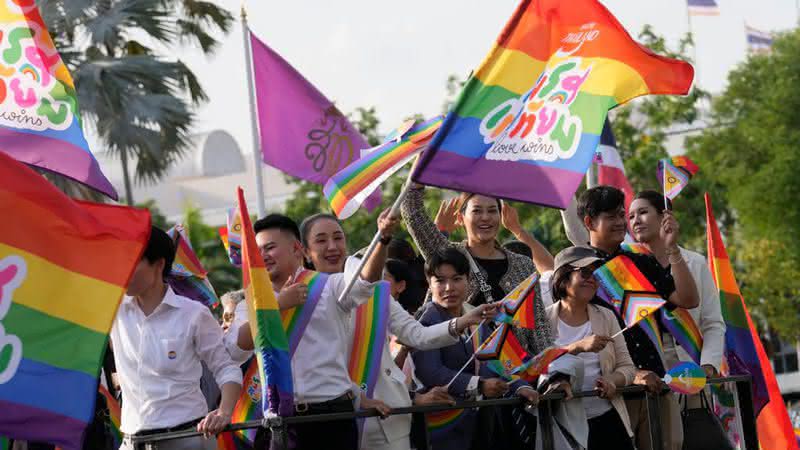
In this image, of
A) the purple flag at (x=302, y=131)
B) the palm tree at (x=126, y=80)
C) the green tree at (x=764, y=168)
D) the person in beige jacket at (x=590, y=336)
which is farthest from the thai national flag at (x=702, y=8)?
the person in beige jacket at (x=590, y=336)

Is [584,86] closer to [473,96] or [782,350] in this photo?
[473,96]

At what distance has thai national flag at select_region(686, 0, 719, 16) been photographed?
4534 centimetres

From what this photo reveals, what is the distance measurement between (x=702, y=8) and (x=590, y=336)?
130ft

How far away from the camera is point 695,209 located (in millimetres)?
36219

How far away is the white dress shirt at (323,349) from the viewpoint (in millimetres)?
6816

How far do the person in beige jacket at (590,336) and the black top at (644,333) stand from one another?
0.27 meters

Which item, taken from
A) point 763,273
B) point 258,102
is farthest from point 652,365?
point 763,273

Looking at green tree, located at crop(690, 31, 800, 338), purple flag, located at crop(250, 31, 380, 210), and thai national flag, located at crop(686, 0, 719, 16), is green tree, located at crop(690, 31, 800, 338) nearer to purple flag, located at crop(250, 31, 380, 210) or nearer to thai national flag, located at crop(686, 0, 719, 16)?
thai national flag, located at crop(686, 0, 719, 16)

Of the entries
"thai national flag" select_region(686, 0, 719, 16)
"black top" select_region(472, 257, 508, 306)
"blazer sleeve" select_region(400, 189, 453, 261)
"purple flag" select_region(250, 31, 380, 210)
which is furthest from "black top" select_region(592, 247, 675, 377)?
"thai national flag" select_region(686, 0, 719, 16)

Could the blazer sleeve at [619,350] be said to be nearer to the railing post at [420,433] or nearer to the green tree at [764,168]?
the railing post at [420,433]

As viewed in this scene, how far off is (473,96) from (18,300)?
2.45 metres

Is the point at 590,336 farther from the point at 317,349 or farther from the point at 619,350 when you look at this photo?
the point at 317,349

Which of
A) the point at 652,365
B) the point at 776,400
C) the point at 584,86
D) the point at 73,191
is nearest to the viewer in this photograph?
the point at 584,86

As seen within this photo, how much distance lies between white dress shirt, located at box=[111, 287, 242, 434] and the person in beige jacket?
2.04 metres
